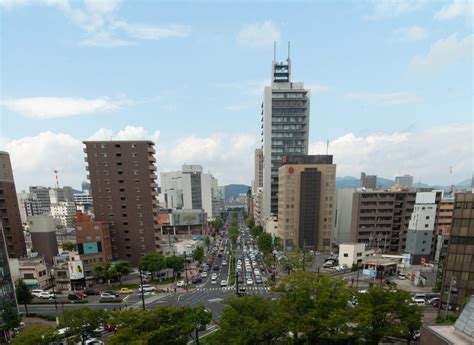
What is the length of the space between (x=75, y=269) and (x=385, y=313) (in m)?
59.9

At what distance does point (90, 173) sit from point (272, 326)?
6334 centimetres

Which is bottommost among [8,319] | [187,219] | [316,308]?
[187,219]

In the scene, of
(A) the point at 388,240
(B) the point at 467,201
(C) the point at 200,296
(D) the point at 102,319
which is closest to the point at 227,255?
(C) the point at 200,296

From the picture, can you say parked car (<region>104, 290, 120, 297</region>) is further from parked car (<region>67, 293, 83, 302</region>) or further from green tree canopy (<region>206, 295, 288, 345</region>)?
green tree canopy (<region>206, 295, 288, 345</region>)

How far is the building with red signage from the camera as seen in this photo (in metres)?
61.8

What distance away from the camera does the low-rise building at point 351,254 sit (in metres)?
69.0

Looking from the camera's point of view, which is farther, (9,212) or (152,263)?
(9,212)

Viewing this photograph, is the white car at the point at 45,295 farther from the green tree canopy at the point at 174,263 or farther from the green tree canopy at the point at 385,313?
the green tree canopy at the point at 385,313

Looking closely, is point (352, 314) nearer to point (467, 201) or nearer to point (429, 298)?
point (467, 201)

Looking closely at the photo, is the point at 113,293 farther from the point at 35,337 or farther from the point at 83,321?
the point at 35,337

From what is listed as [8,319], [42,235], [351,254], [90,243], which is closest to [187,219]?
[42,235]

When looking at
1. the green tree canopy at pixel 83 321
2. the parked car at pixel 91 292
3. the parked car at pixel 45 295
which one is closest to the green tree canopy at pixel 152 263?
the parked car at pixel 91 292

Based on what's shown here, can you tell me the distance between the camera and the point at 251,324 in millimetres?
22938

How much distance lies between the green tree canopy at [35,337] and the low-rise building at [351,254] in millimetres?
65697
